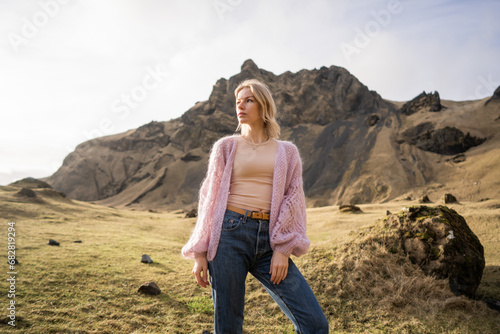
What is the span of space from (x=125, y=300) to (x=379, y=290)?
5212 mm

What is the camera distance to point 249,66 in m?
96.2

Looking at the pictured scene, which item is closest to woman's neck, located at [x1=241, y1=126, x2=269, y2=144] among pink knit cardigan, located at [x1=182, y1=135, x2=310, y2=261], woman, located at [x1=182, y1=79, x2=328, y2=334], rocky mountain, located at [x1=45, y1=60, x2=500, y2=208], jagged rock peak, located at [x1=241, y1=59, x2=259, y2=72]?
woman, located at [x1=182, y1=79, x2=328, y2=334]

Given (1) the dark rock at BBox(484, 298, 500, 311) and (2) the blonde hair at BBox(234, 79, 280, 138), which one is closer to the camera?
(2) the blonde hair at BBox(234, 79, 280, 138)

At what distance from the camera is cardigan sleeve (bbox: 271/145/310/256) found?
91.9 inches

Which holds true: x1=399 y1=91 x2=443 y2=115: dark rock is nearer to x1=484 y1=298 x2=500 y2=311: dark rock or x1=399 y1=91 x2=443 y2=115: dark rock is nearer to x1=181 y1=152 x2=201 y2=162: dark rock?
x1=181 y1=152 x2=201 y2=162: dark rock

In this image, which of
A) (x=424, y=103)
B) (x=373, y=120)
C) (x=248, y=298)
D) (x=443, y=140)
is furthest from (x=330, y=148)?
(x=248, y=298)

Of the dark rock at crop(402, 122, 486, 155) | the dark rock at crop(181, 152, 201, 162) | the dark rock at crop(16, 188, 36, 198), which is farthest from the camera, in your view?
the dark rock at crop(181, 152, 201, 162)

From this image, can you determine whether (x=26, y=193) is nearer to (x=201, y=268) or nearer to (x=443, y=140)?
(x=201, y=268)

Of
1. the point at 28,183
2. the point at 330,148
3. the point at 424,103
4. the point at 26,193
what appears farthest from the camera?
the point at 424,103

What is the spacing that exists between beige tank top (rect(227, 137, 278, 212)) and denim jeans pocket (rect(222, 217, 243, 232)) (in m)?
0.13

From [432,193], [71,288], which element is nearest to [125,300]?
[71,288]

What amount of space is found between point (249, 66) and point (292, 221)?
99.9 metres

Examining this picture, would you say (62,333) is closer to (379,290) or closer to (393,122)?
(379,290)

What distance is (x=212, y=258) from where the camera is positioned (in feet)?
7.46
